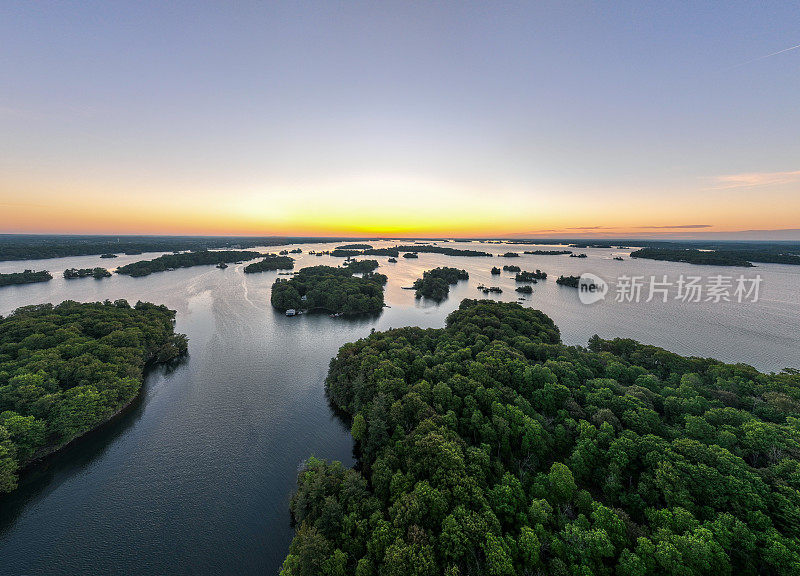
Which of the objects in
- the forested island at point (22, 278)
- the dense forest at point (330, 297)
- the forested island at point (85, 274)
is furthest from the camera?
the forested island at point (85, 274)

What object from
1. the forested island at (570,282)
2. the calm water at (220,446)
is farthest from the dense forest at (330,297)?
the forested island at (570,282)

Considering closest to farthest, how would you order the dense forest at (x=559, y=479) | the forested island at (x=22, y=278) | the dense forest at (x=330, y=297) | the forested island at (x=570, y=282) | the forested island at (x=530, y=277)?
the dense forest at (x=559, y=479)
the dense forest at (x=330, y=297)
the forested island at (x=22, y=278)
the forested island at (x=570, y=282)
the forested island at (x=530, y=277)

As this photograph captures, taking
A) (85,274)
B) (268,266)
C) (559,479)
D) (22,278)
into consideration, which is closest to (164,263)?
(85,274)

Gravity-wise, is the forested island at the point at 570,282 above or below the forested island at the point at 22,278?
below

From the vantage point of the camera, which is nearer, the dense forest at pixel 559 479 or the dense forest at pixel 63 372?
the dense forest at pixel 559 479

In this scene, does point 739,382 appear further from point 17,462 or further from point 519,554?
point 17,462

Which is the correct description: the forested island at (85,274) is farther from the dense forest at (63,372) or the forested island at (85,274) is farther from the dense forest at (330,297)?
the dense forest at (330,297)
